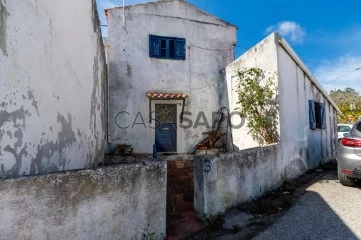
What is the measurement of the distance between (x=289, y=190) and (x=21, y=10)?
624 centimetres

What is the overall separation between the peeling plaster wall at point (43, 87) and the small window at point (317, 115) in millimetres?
7521

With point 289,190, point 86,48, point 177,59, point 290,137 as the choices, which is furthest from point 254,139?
point 86,48

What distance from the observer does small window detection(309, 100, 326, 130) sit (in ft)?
28.6

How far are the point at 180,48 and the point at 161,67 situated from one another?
1.21 metres

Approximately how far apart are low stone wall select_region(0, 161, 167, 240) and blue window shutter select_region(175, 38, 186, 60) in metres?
7.76

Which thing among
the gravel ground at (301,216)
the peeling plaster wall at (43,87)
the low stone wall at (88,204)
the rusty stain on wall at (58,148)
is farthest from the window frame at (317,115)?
the rusty stain on wall at (58,148)

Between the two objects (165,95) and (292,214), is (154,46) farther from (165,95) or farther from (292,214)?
(292,214)

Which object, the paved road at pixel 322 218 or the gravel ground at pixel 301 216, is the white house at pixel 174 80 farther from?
Answer: the paved road at pixel 322 218

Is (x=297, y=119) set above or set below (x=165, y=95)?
below

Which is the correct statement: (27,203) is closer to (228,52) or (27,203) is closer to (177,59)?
(177,59)

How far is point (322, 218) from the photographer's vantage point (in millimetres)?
4109

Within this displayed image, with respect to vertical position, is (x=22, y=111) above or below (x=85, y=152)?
above

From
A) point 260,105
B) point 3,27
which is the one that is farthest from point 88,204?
point 260,105

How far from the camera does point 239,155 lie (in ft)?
15.9
